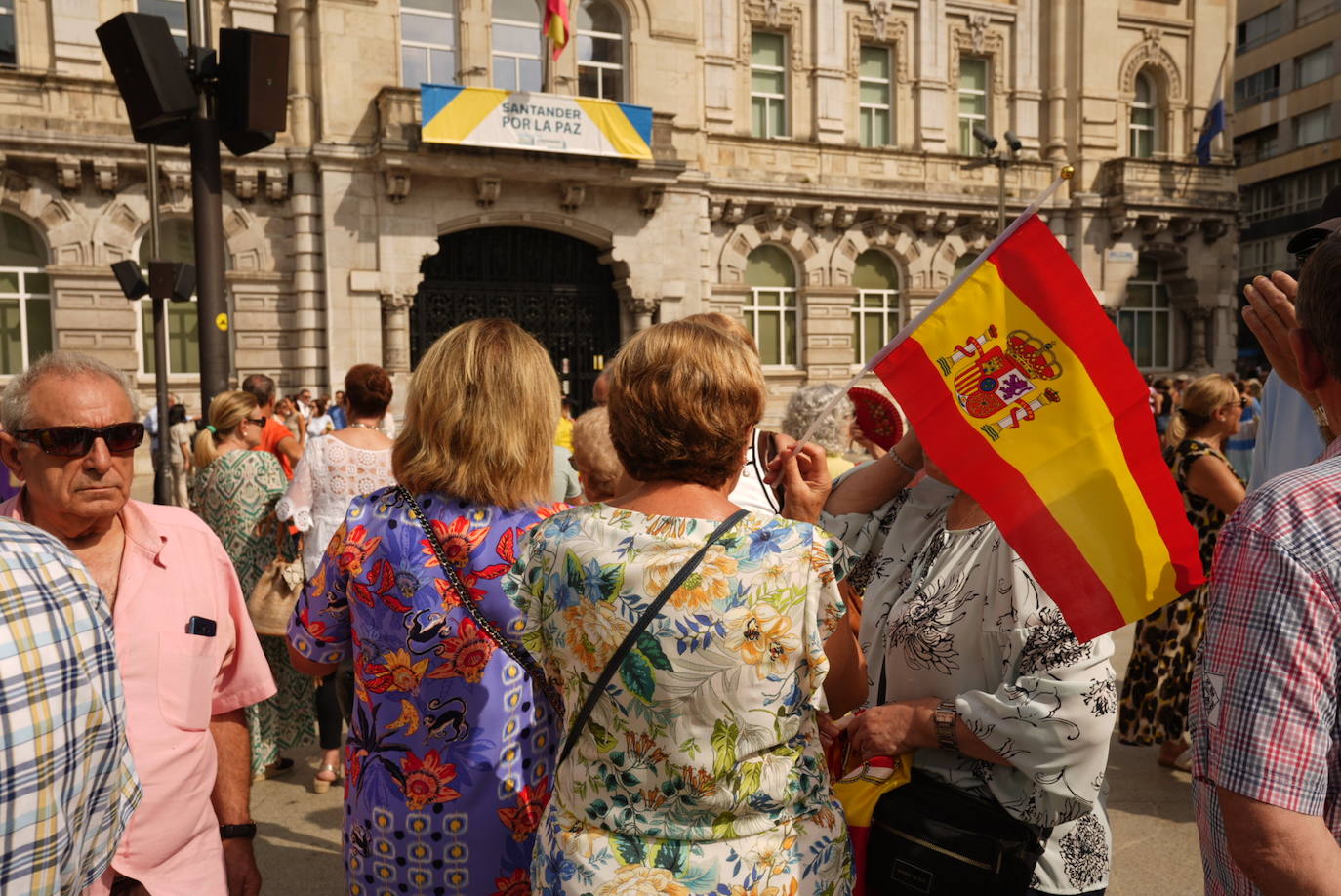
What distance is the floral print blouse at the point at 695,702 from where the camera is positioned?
5.82ft

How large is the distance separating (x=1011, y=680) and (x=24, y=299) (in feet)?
58.0

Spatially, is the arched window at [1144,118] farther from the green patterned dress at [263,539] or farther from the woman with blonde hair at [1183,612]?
the green patterned dress at [263,539]

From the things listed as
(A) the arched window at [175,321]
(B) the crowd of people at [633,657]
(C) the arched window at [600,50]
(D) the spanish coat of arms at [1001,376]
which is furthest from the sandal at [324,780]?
(C) the arched window at [600,50]

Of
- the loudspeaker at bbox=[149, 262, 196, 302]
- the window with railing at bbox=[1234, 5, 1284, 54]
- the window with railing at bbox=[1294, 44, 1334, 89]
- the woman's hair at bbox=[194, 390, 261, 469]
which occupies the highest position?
the window with railing at bbox=[1234, 5, 1284, 54]

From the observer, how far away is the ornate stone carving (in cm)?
1703

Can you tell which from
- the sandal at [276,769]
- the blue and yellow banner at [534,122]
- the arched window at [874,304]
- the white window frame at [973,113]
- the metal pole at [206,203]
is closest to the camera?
the sandal at [276,769]

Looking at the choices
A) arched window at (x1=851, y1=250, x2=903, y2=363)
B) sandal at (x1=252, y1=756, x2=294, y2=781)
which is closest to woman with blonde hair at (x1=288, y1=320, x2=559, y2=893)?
sandal at (x1=252, y1=756, x2=294, y2=781)

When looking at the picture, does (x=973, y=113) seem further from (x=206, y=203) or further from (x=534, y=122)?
(x=206, y=203)

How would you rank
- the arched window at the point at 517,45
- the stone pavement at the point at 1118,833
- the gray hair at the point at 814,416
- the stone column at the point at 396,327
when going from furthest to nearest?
the arched window at the point at 517,45 < the stone column at the point at 396,327 < the gray hair at the point at 814,416 < the stone pavement at the point at 1118,833

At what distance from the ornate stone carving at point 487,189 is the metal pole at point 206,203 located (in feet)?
35.7

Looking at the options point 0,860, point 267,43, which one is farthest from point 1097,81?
point 0,860

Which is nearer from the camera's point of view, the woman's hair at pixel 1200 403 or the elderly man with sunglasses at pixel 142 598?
the elderly man with sunglasses at pixel 142 598

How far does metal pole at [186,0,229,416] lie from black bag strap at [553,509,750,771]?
194 inches

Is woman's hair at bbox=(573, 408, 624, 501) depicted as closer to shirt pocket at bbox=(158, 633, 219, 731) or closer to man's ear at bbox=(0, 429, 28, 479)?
shirt pocket at bbox=(158, 633, 219, 731)
